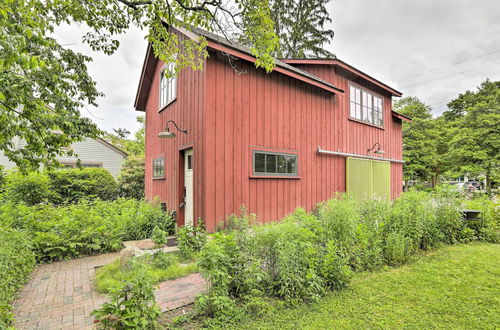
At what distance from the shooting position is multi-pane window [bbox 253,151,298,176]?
6.16 m

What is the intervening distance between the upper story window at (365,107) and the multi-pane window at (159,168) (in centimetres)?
686

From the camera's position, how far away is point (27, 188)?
8.21 metres

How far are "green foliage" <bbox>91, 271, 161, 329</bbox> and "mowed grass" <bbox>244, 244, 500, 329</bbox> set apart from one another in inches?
39.3

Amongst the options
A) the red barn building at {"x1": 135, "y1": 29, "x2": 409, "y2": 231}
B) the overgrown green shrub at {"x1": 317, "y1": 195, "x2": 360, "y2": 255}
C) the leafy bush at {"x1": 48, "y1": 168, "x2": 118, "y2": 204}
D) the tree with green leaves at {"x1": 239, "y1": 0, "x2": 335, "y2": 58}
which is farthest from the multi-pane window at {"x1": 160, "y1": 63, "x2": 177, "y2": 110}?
the tree with green leaves at {"x1": 239, "y1": 0, "x2": 335, "y2": 58}

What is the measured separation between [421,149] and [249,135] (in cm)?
1840

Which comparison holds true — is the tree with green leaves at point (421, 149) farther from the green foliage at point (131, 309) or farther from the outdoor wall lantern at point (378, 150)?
the green foliage at point (131, 309)

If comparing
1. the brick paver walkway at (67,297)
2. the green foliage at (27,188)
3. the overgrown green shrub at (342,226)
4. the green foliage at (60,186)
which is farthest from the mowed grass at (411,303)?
the green foliage at (27,188)

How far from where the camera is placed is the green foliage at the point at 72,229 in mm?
4818

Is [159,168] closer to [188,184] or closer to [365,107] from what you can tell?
[188,184]

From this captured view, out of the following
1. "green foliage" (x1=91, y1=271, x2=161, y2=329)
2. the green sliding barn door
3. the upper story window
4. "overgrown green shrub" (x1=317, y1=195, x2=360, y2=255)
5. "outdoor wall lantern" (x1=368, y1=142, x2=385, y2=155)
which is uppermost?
the upper story window

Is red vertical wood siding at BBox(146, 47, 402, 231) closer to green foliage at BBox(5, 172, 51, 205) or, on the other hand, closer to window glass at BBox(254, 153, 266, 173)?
window glass at BBox(254, 153, 266, 173)

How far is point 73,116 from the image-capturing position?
3.82m

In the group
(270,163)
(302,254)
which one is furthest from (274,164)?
(302,254)

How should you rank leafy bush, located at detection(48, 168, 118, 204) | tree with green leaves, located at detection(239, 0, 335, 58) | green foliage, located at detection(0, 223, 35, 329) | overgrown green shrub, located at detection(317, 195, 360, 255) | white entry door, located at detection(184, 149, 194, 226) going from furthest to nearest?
tree with green leaves, located at detection(239, 0, 335, 58) → leafy bush, located at detection(48, 168, 118, 204) → white entry door, located at detection(184, 149, 194, 226) → overgrown green shrub, located at detection(317, 195, 360, 255) → green foliage, located at detection(0, 223, 35, 329)
